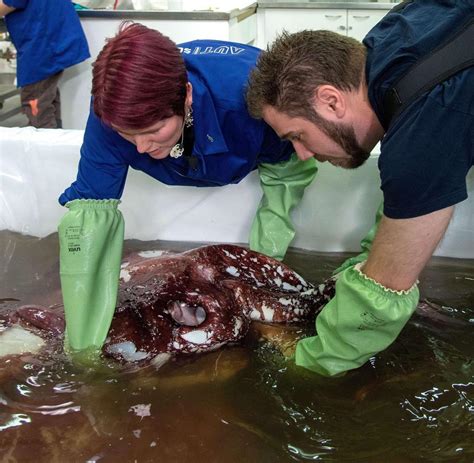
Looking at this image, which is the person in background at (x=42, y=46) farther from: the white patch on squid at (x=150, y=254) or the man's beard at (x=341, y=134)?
the man's beard at (x=341, y=134)

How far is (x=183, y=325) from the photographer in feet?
5.91

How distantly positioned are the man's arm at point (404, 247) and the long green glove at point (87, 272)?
77cm

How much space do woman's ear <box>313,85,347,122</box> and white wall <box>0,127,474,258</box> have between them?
3.38 feet

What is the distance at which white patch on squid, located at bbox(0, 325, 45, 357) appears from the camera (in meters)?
1.74

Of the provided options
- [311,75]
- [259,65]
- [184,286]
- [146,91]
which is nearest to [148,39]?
[146,91]

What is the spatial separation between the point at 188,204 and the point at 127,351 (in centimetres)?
90

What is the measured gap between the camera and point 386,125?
127cm

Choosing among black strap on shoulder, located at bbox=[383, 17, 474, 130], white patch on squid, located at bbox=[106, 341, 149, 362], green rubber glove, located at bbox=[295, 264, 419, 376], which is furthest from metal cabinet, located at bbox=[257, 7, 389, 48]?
black strap on shoulder, located at bbox=[383, 17, 474, 130]

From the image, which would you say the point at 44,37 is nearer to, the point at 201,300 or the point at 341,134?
the point at 201,300

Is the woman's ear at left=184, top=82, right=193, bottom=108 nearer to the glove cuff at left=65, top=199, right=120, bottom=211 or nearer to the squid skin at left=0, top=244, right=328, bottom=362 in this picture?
the glove cuff at left=65, top=199, right=120, bottom=211

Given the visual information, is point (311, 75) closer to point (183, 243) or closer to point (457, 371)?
point (457, 371)

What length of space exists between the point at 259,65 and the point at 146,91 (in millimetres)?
272

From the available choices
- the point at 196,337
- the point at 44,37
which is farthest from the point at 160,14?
the point at 196,337

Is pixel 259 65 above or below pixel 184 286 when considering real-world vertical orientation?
above
